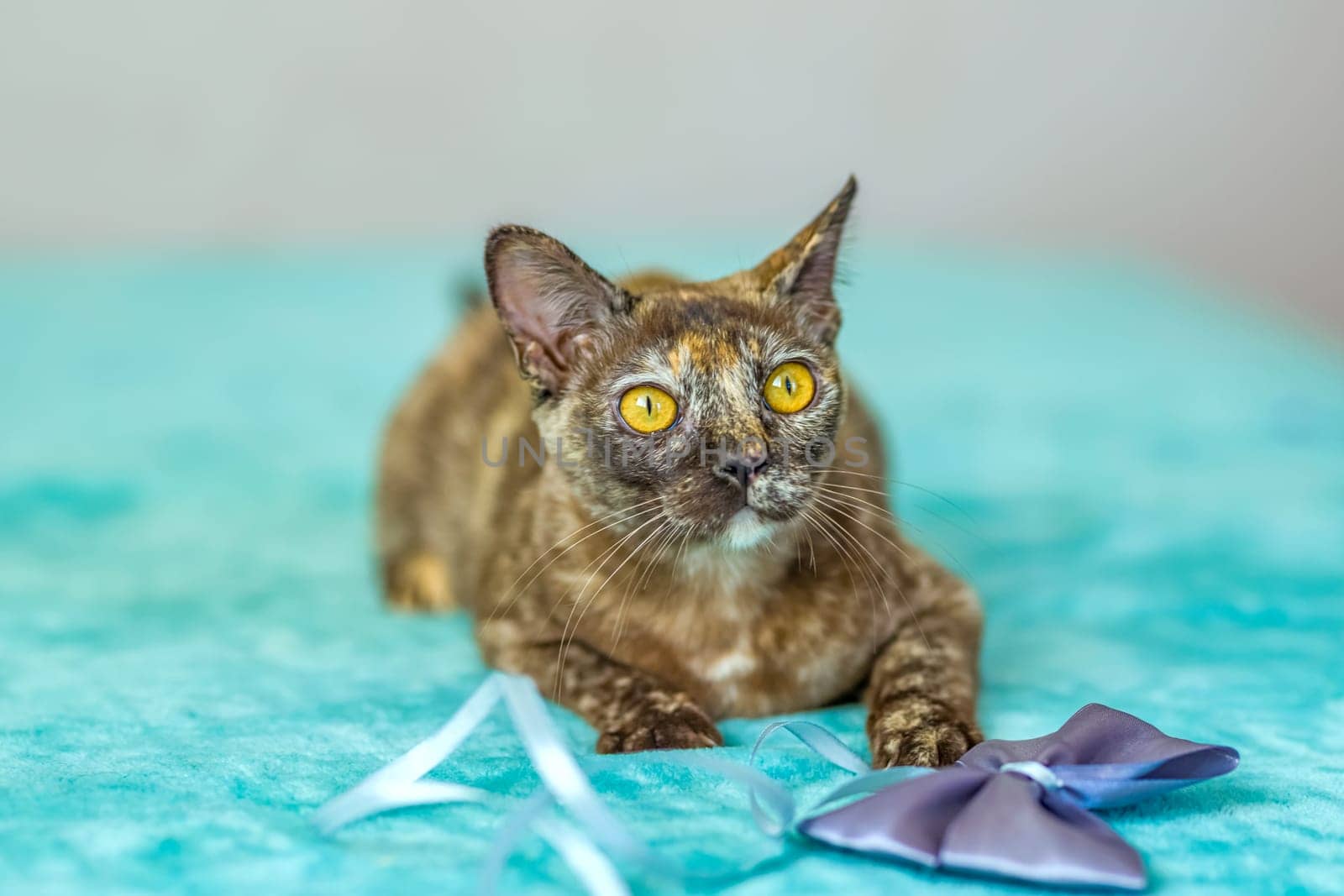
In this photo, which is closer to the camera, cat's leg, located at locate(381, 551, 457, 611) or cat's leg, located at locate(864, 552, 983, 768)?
cat's leg, located at locate(864, 552, 983, 768)

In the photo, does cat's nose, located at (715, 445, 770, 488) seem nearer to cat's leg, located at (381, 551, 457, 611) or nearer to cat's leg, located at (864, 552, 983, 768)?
cat's leg, located at (864, 552, 983, 768)

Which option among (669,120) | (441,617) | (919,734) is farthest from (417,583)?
(669,120)

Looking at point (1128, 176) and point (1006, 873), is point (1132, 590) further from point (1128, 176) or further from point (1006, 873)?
point (1128, 176)

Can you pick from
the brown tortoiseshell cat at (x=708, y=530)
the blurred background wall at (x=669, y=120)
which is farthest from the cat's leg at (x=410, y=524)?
the blurred background wall at (x=669, y=120)

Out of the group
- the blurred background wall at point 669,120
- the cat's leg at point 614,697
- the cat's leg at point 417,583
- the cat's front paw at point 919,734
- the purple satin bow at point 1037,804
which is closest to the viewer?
the purple satin bow at point 1037,804

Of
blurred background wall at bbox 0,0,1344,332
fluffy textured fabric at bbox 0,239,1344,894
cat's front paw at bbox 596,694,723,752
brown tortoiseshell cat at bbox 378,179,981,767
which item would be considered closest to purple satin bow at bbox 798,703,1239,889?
fluffy textured fabric at bbox 0,239,1344,894

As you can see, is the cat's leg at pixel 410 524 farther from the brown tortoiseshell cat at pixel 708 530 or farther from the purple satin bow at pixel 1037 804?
the purple satin bow at pixel 1037 804

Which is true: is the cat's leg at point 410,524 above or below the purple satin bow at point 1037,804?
above

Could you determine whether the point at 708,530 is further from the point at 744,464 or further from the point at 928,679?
the point at 928,679
